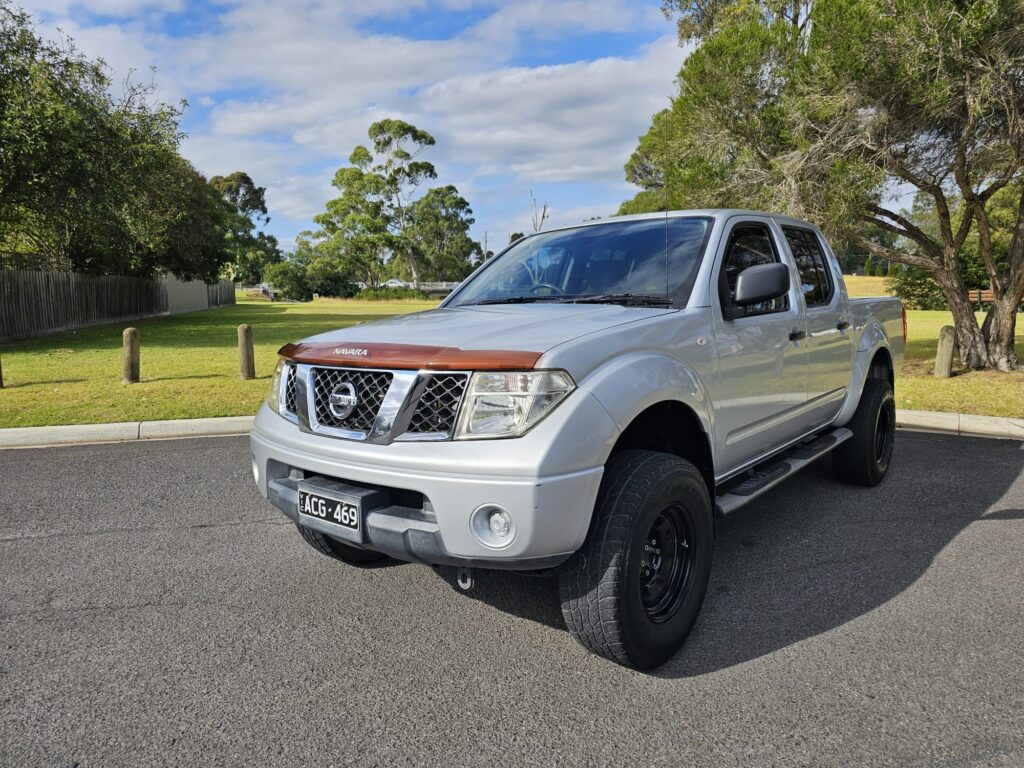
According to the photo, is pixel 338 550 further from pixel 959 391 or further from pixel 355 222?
pixel 355 222

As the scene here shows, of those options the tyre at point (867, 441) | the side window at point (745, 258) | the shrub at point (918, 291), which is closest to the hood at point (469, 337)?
the side window at point (745, 258)

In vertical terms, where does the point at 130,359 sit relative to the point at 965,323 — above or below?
below

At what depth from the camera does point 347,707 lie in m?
2.54

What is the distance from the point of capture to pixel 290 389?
10.3ft

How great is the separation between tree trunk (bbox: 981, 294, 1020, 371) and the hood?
1004 cm

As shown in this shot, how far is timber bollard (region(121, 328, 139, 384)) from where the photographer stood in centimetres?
987

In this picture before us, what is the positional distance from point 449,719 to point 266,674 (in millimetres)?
786

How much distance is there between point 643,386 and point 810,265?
2.64m

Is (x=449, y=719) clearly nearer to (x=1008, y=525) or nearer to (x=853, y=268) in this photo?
(x=1008, y=525)

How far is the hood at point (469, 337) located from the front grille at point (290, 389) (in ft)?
0.25

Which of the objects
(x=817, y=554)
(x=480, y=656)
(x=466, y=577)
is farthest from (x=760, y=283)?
(x=480, y=656)

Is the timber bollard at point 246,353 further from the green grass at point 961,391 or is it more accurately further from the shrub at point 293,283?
the shrub at point 293,283

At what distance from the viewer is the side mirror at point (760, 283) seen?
10.8 ft

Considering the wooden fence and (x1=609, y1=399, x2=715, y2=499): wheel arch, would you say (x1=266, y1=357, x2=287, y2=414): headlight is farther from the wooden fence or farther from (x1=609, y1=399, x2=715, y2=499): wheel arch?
the wooden fence
